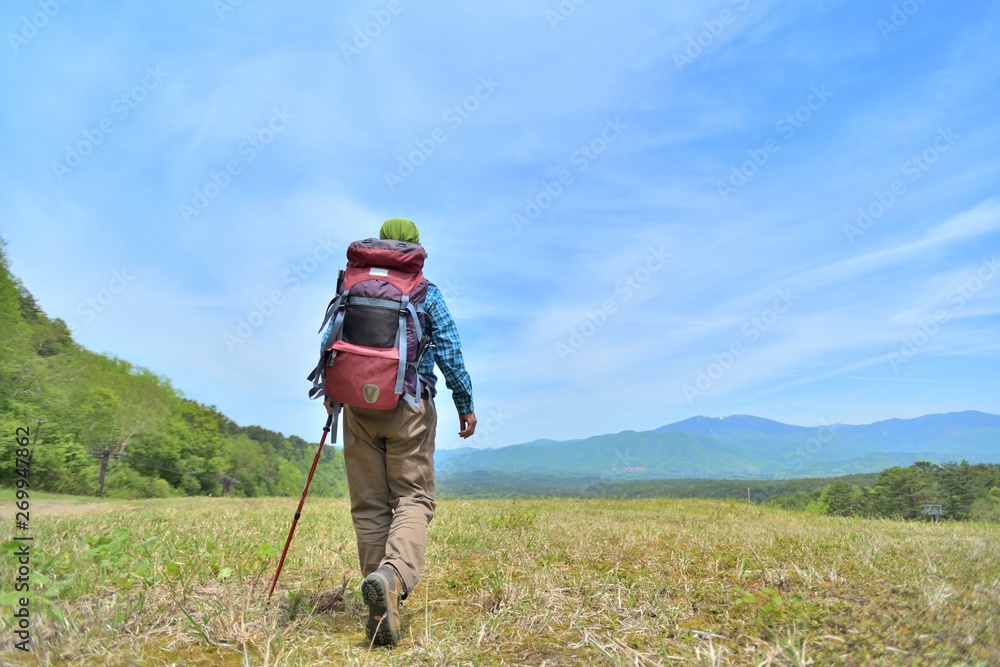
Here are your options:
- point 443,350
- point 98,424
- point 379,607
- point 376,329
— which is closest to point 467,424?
point 443,350

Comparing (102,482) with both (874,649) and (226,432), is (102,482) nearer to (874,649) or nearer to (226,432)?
(226,432)

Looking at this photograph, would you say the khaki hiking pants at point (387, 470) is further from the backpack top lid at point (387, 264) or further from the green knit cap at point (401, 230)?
the green knit cap at point (401, 230)

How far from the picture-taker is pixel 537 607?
3.53 m

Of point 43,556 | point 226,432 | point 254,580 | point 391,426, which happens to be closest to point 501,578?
point 391,426

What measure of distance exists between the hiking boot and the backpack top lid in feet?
6.51

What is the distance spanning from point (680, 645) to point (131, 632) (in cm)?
313

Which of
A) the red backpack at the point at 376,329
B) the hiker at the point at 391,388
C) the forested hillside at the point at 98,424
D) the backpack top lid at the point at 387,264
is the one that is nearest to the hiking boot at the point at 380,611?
the hiker at the point at 391,388

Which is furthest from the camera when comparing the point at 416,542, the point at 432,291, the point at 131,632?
the point at 432,291

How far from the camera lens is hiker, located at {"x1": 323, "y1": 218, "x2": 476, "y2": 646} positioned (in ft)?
12.7

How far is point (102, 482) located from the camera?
52.3 metres

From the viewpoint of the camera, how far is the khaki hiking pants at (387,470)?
13.2 feet

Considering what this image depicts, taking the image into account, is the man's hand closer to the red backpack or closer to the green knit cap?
the red backpack

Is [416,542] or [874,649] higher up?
[416,542]

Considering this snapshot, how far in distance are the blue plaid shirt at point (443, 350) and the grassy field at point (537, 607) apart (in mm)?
1551
